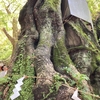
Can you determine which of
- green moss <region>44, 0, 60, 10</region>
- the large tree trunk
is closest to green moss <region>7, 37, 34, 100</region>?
the large tree trunk

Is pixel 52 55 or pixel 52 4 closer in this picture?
pixel 52 55

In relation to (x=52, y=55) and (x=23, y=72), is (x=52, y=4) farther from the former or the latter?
(x=23, y=72)

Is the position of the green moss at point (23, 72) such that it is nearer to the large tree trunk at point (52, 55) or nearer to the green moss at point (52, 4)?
the large tree trunk at point (52, 55)

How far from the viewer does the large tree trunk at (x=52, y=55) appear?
2.92m

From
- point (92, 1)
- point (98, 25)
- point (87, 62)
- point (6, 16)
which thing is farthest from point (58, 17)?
point (6, 16)

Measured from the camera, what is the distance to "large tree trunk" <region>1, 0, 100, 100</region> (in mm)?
2922

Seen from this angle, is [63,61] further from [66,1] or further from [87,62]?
[66,1]

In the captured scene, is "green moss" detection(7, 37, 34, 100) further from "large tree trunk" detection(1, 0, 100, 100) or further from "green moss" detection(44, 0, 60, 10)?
"green moss" detection(44, 0, 60, 10)

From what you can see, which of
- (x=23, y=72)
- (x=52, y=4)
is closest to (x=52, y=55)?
(x=23, y=72)

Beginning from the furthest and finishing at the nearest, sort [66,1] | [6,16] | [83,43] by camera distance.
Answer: [6,16] < [66,1] < [83,43]

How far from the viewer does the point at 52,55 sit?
3.78m

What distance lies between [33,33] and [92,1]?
140 inches

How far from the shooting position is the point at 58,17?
440 centimetres

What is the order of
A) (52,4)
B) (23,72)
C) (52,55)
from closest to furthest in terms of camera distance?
(23,72) → (52,55) → (52,4)
